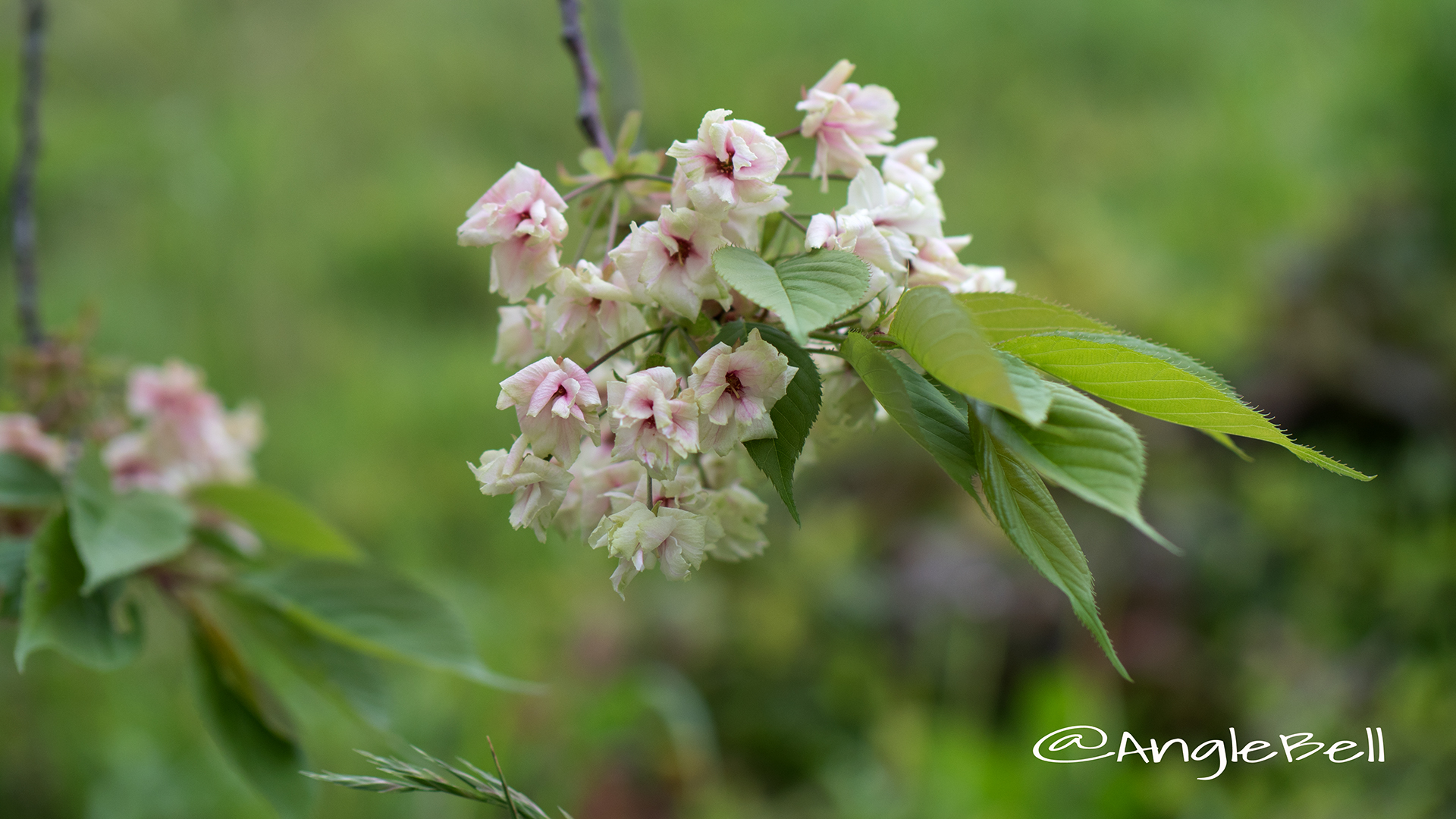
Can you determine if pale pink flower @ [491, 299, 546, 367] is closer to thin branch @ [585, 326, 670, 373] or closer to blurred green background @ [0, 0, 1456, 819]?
thin branch @ [585, 326, 670, 373]

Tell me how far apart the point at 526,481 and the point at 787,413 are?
13 cm

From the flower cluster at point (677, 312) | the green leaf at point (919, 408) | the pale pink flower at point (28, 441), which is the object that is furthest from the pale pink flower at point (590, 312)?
the pale pink flower at point (28, 441)

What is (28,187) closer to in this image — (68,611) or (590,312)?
(68,611)

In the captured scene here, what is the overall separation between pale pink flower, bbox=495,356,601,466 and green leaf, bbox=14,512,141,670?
15.9 inches

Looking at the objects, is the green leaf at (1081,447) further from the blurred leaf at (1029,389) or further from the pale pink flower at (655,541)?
the pale pink flower at (655,541)

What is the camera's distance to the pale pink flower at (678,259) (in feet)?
1.54

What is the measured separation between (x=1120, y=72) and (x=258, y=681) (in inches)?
132

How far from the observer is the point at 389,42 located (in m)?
3.35

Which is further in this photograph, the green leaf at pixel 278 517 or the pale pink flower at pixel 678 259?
the green leaf at pixel 278 517

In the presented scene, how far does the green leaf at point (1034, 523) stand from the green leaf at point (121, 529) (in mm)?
555

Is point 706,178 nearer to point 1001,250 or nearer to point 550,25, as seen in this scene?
point 1001,250

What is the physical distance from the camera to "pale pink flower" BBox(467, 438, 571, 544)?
48 cm

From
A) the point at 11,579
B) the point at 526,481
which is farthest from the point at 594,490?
the point at 11,579

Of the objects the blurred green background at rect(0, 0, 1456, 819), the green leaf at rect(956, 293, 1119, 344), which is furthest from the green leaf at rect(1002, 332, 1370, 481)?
the blurred green background at rect(0, 0, 1456, 819)
